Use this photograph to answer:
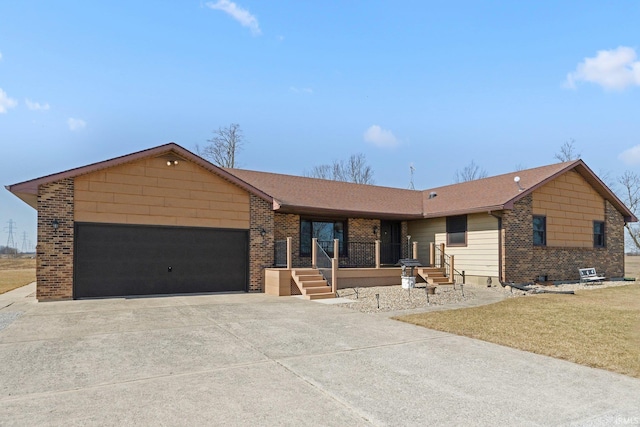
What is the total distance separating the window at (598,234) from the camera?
64.3 ft

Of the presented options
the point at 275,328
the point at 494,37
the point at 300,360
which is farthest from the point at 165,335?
the point at 494,37

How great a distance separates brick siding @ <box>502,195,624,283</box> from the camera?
52.5 feet

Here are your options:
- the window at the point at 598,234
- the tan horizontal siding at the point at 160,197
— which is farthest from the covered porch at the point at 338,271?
the window at the point at 598,234

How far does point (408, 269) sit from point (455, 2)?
384 inches

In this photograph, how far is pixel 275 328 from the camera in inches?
318

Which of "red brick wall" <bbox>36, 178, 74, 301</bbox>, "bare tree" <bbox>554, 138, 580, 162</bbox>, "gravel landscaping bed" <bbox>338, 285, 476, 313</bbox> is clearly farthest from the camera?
"bare tree" <bbox>554, 138, 580, 162</bbox>

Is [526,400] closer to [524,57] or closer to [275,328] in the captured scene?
[275,328]

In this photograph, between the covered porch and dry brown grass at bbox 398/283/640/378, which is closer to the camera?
dry brown grass at bbox 398/283/640/378

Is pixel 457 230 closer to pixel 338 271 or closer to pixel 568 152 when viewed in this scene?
pixel 338 271

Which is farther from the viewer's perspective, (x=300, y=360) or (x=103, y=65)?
(x=103, y=65)

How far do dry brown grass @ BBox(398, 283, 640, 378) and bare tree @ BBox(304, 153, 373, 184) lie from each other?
29.6 metres

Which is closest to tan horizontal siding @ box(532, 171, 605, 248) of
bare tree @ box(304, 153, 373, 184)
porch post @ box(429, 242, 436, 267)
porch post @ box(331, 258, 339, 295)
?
porch post @ box(429, 242, 436, 267)

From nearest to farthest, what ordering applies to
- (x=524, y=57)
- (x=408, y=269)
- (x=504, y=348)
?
1. (x=504, y=348)
2. (x=524, y=57)
3. (x=408, y=269)

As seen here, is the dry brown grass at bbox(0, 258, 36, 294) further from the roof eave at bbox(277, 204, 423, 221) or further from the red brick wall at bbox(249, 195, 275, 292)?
the roof eave at bbox(277, 204, 423, 221)
